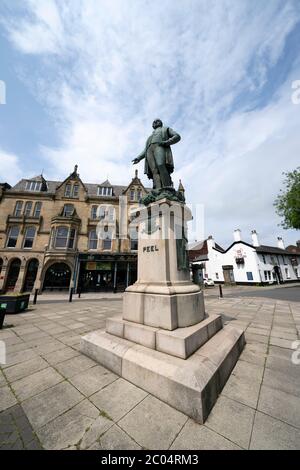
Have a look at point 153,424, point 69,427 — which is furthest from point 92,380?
point 153,424

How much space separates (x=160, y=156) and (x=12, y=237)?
21.4 metres

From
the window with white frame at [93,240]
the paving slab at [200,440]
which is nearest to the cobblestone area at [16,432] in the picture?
the paving slab at [200,440]

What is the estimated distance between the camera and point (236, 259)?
2694cm

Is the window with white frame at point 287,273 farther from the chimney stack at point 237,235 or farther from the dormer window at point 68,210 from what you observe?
the dormer window at point 68,210

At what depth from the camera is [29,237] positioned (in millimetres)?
19344

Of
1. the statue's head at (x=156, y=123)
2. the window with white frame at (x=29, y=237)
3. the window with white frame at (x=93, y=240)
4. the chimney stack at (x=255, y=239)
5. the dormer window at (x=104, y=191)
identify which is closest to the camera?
the statue's head at (x=156, y=123)

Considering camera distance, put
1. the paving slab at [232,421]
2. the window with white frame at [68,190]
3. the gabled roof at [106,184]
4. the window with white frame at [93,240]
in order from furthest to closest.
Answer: the gabled roof at [106,184] → the window with white frame at [68,190] → the window with white frame at [93,240] → the paving slab at [232,421]

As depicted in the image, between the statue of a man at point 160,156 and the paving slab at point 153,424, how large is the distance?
3.95 meters

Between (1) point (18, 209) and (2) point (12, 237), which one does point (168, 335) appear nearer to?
(2) point (12, 237)

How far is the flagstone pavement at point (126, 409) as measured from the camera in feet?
5.49

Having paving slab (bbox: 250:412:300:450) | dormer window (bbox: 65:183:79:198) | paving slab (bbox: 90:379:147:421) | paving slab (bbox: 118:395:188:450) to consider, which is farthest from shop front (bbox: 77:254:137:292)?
paving slab (bbox: 250:412:300:450)

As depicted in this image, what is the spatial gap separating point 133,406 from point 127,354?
0.70m
